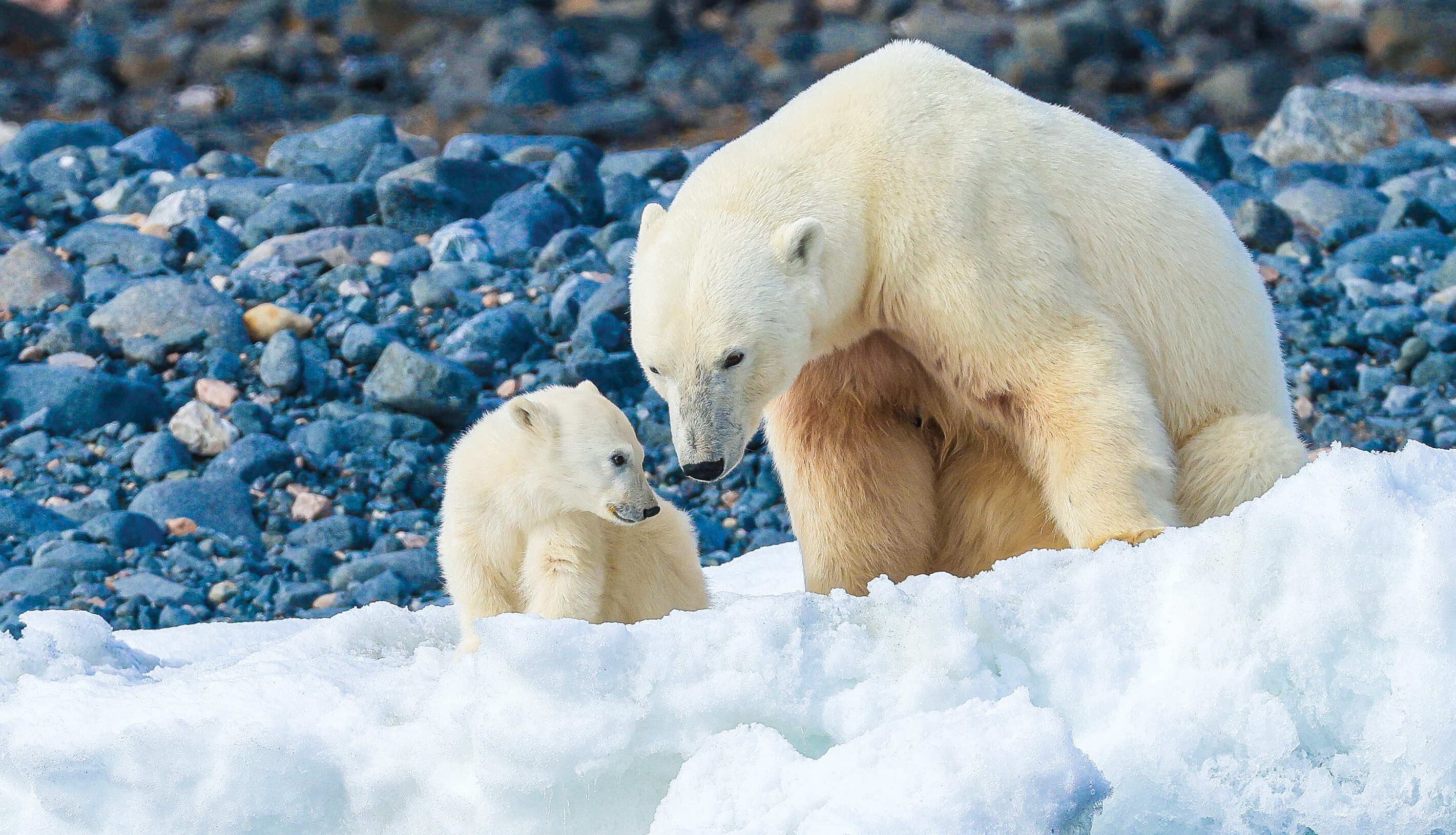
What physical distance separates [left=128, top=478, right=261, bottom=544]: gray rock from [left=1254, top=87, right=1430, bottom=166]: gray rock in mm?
9332

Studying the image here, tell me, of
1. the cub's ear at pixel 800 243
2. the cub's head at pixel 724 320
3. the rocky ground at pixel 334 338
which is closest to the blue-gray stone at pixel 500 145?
the rocky ground at pixel 334 338

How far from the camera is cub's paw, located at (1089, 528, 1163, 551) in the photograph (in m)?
3.10

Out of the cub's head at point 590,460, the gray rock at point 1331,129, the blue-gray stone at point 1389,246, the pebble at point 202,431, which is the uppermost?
the cub's head at point 590,460

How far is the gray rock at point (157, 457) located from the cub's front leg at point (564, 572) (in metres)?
4.20

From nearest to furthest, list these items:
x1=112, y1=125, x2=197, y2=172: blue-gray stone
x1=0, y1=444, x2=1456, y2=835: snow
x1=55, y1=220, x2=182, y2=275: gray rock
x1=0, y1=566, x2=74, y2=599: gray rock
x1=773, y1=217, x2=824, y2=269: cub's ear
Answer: x1=0, y1=444, x2=1456, y2=835: snow < x1=773, y1=217, x2=824, y2=269: cub's ear < x1=0, y1=566, x2=74, y2=599: gray rock < x1=55, y1=220, x2=182, y2=275: gray rock < x1=112, y1=125, x2=197, y2=172: blue-gray stone

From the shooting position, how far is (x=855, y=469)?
3.66 meters

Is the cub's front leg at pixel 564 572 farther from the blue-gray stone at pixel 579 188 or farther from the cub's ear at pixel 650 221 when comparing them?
the blue-gray stone at pixel 579 188

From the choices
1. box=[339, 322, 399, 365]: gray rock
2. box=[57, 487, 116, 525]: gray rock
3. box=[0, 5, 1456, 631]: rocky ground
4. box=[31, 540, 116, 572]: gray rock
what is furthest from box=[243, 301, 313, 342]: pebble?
box=[31, 540, 116, 572]: gray rock

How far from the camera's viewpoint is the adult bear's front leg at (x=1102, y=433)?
321 centimetres

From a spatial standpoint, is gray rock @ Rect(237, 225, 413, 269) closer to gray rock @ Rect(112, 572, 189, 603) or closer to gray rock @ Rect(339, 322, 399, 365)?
gray rock @ Rect(339, 322, 399, 365)

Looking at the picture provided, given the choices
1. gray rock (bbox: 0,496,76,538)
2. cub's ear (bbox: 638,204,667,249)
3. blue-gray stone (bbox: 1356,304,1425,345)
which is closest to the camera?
cub's ear (bbox: 638,204,667,249)

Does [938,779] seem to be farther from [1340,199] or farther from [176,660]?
[1340,199]

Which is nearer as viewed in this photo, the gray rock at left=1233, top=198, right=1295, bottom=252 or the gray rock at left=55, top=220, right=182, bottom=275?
the gray rock at left=55, top=220, right=182, bottom=275

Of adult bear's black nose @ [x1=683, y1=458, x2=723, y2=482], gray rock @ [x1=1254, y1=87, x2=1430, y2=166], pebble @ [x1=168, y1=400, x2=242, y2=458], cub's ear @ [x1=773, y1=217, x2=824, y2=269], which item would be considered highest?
cub's ear @ [x1=773, y1=217, x2=824, y2=269]
